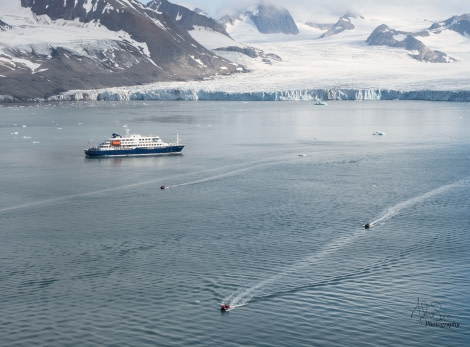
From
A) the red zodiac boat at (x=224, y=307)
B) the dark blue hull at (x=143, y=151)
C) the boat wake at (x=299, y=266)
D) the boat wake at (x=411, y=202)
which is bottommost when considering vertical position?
the red zodiac boat at (x=224, y=307)

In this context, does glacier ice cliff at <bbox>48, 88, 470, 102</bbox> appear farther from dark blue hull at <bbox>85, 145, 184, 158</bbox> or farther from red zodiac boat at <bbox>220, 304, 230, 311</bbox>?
red zodiac boat at <bbox>220, 304, 230, 311</bbox>

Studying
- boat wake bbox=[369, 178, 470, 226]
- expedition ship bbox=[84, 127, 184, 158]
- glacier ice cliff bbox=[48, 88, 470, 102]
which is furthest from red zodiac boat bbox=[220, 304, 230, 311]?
glacier ice cliff bbox=[48, 88, 470, 102]

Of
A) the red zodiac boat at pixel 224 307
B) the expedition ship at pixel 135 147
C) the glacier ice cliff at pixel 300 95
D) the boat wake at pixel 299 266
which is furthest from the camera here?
the glacier ice cliff at pixel 300 95

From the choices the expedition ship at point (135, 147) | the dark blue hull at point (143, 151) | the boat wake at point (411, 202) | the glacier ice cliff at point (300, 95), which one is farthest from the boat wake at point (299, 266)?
the glacier ice cliff at point (300, 95)

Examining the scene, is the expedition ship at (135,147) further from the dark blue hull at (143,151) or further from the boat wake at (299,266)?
the boat wake at (299,266)

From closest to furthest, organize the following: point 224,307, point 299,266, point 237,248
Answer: point 224,307
point 299,266
point 237,248

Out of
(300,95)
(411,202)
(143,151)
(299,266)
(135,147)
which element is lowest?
(299,266)

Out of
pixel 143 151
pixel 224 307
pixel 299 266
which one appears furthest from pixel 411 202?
pixel 143 151

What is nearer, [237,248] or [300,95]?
[237,248]

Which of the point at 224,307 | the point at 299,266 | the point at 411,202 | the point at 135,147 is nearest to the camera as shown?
the point at 224,307

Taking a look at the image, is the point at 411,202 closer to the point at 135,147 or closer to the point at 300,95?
the point at 135,147
